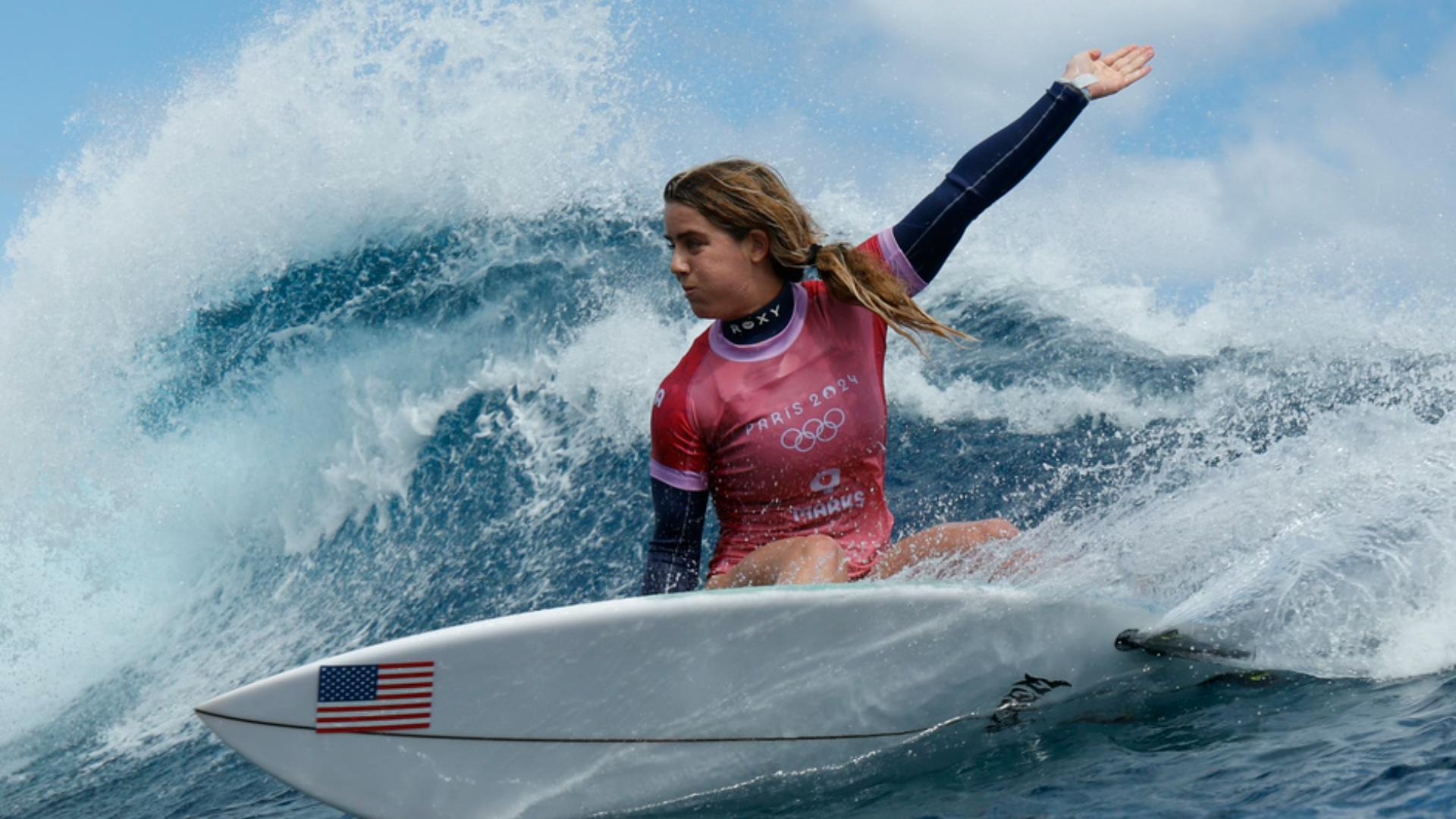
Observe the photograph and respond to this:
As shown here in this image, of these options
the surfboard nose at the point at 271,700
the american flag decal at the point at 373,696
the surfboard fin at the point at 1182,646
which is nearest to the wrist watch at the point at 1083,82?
the surfboard fin at the point at 1182,646

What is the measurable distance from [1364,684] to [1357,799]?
0.93 meters

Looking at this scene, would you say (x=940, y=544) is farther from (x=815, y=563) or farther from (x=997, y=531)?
(x=815, y=563)

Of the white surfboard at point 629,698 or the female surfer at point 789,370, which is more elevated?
the female surfer at point 789,370

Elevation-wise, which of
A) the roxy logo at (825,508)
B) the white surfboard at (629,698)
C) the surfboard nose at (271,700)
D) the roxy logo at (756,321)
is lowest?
the white surfboard at (629,698)

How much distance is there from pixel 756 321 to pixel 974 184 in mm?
672

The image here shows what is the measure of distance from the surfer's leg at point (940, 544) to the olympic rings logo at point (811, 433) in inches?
15.1

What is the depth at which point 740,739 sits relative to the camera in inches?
133

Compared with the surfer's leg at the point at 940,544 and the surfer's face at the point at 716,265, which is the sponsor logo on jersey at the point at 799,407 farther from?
the surfer's leg at the point at 940,544

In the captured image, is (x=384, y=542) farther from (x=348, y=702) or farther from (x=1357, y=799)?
(x=1357, y=799)

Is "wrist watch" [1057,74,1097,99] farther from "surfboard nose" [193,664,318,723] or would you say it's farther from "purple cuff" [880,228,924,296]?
"surfboard nose" [193,664,318,723]

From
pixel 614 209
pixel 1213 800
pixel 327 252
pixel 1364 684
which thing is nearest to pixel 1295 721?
pixel 1364 684

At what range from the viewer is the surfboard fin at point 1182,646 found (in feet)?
11.9

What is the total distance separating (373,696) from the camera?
313 centimetres

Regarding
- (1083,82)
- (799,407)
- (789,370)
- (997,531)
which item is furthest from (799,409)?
(1083,82)
